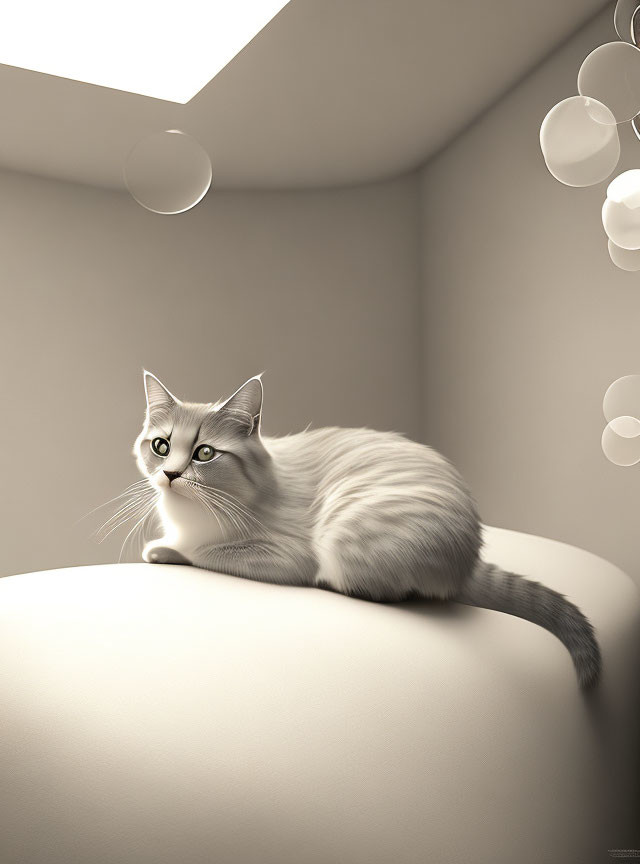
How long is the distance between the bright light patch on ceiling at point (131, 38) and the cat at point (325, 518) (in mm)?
1251

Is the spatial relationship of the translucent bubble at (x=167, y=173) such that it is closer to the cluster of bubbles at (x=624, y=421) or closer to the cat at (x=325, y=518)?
the cat at (x=325, y=518)

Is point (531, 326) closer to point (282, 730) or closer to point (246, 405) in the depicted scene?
point (246, 405)

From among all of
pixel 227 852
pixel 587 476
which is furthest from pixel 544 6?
pixel 227 852

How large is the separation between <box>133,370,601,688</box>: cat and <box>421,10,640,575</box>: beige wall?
0.93 m

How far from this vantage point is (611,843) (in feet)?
3.09

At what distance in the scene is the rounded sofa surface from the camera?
61cm

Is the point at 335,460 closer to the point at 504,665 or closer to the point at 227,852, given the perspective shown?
the point at 504,665

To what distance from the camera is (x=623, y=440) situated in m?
1.10

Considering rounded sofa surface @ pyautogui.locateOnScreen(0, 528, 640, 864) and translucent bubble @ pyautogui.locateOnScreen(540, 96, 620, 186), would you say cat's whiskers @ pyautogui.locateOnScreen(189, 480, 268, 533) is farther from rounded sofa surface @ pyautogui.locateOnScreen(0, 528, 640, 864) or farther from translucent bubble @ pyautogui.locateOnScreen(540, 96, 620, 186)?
translucent bubble @ pyautogui.locateOnScreen(540, 96, 620, 186)

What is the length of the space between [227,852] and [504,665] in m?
0.41

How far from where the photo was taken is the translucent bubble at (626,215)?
2.82ft

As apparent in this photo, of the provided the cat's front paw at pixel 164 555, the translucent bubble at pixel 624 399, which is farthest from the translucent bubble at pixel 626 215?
the cat's front paw at pixel 164 555

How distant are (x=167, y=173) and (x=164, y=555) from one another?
0.82 m

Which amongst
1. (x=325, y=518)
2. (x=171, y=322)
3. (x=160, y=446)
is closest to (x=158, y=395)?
(x=160, y=446)
